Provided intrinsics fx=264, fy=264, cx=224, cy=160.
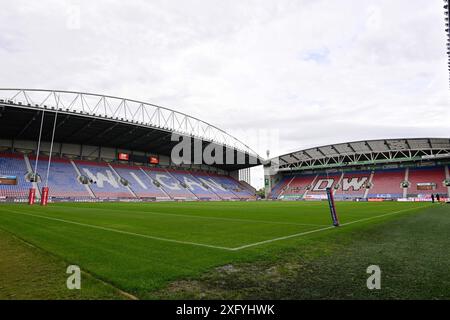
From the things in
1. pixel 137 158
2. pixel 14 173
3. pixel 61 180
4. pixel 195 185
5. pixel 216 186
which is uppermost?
pixel 137 158

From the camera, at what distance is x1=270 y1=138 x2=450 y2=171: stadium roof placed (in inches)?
2296

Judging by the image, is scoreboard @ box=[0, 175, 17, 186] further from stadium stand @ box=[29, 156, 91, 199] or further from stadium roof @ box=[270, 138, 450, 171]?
stadium roof @ box=[270, 138, 450, 171]

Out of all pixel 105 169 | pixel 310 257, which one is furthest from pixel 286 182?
pixel 310 257

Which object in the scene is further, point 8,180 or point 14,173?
point 14,173

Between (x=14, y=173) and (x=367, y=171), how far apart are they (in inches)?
3052

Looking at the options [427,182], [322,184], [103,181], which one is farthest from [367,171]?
[103,181]

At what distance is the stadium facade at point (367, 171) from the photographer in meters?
57.6

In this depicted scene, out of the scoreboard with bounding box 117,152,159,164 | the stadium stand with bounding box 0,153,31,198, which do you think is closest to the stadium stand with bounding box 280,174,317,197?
the scoreboard with bounding box 117,152,159,164

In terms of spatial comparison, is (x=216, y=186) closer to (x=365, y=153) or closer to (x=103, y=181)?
(x=103, y=181)

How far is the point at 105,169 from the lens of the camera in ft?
186

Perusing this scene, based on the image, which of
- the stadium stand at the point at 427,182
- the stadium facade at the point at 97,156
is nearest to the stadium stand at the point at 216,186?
the stadium facade at the point at 97,156

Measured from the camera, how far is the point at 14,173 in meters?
43.1
